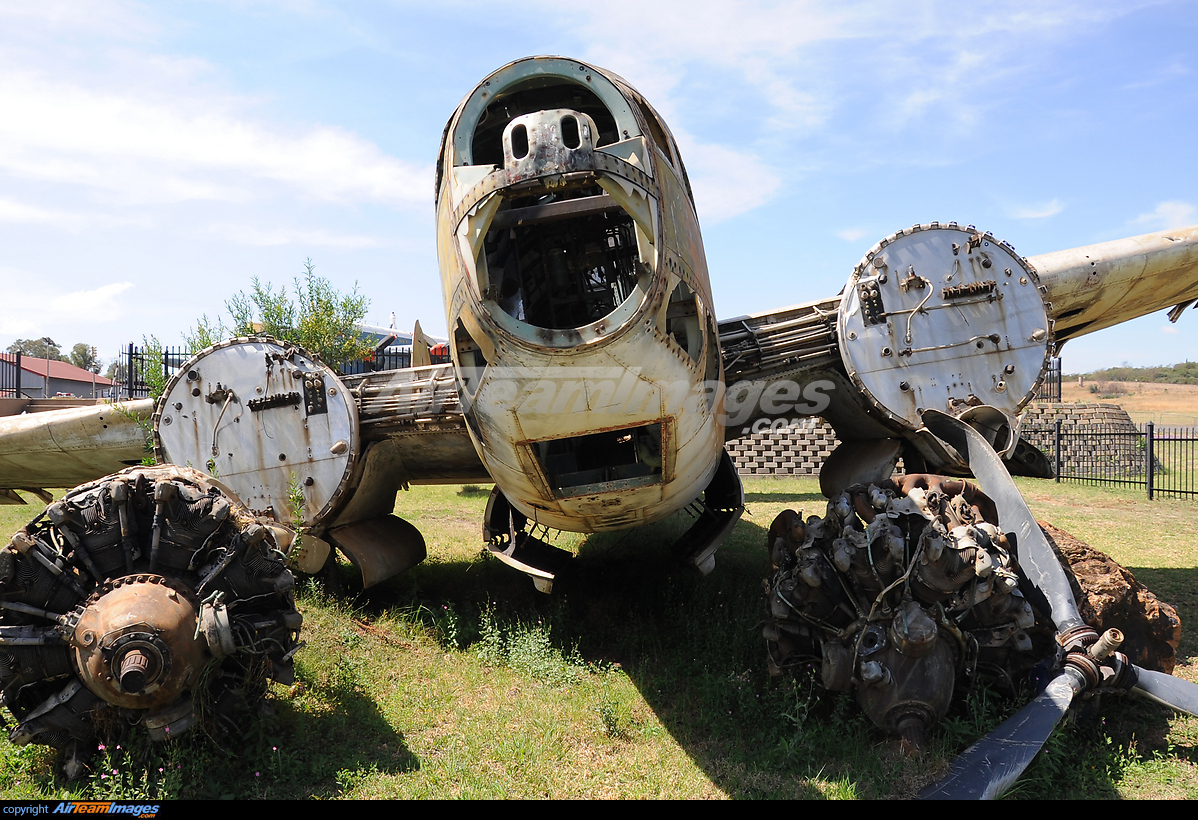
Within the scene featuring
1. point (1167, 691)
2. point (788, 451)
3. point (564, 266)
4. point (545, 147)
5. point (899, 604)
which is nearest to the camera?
point (545, 147)

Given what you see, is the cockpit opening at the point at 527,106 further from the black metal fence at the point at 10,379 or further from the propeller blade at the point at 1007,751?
the black metal fence at the point at 10,379

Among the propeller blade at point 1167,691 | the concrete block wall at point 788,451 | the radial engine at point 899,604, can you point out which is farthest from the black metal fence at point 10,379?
the propeller blade at point 1167,691

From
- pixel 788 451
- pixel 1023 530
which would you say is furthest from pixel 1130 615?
pixel 788 451

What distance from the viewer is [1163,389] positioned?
7188 cm

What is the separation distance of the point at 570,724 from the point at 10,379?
4373 centimetres

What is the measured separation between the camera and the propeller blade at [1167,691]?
15.8ft

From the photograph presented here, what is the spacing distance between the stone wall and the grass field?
13253mm

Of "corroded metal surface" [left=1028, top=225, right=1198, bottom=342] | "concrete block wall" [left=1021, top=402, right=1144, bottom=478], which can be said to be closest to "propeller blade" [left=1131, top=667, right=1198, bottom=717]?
"corroded metal surface" [left=1028, top=225, right=1198, bottom=342]

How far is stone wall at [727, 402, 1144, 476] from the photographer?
21.5m

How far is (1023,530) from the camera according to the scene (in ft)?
18.5

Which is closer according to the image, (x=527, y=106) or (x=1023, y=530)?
(x=527, y=106)

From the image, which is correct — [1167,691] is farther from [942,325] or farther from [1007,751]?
[942,325]

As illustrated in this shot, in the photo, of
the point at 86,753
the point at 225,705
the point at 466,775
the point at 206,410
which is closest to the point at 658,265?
the point at 466,775

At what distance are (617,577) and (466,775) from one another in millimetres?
4643
